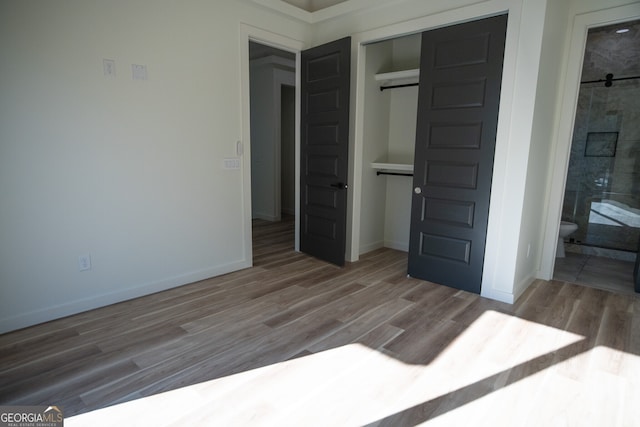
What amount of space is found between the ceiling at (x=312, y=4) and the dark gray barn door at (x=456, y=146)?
1.45 meters

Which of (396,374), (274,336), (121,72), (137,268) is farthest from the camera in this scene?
(137,268)

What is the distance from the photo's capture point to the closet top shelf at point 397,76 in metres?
3.80

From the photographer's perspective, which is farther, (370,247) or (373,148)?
(370,247)

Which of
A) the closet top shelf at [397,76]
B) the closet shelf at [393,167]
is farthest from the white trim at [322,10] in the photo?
the closet shelf at [393,167]

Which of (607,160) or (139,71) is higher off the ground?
(139,71)

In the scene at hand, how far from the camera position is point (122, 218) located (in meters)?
2.81

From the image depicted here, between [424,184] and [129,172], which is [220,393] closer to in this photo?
[129,172]

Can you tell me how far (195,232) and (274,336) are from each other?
1430 millimetres

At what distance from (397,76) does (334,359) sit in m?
3.15

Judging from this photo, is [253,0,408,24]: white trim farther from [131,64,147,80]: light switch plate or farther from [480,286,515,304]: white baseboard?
[480,286,515,304]: white baseboard

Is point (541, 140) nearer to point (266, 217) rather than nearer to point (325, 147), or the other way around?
point (325, 147)

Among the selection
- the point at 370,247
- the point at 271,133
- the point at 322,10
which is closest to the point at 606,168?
the point at 370,247

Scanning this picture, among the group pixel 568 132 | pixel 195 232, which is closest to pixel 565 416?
pixel 568 132

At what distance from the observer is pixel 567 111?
3328 millimetres
